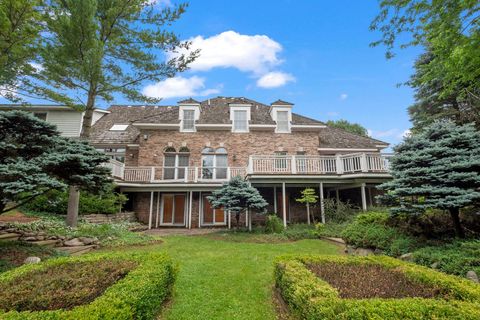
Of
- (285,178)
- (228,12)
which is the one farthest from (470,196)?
(228,12)

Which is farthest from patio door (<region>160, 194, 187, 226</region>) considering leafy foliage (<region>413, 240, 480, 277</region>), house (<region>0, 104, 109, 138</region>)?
leafy foliage (<region>413, 240, 480, 277</region>)

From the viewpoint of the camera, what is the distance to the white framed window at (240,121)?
16.6 metres

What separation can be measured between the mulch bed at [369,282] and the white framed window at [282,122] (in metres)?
12.7

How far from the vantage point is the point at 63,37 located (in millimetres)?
9062

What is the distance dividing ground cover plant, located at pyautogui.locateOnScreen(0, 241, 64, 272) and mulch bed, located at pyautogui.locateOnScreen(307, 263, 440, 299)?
618cm

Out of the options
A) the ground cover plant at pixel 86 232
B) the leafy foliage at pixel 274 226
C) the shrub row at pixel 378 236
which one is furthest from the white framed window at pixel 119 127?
the shrub row at pixel 378 236

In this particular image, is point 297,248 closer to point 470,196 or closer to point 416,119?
point 470,196

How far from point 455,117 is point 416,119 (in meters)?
2.36

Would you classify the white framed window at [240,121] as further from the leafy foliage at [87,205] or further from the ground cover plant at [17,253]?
the ground cover plant at [17,253]

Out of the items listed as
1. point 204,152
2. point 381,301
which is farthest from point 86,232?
point 381,301

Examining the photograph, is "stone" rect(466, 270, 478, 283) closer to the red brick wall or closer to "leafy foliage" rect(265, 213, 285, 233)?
"leafy foliage" rect(265, 213, 285, 233)

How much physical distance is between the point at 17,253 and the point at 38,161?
2.21 m

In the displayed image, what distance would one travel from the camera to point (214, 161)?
16188 millimetres

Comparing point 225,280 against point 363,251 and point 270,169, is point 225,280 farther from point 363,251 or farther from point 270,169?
point 270,169
